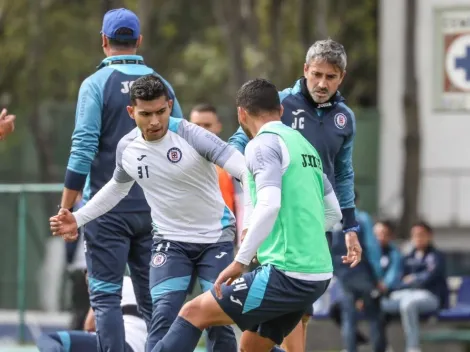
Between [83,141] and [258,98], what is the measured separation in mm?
1626

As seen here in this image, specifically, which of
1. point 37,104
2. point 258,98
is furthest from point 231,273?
point 37,104

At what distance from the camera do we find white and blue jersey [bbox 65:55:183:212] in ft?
32.7

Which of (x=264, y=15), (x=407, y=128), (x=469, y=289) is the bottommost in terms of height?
(x=469, y=289)

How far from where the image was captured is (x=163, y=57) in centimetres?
→ 3641

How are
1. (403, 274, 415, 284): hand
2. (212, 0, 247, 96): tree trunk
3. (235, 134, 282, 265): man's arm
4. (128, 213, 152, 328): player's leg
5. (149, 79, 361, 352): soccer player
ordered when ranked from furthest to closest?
(212, 0, 247, 96): tree trunk < (403, 274, 415, 284): hand < (128, 213, 152, 328): player's leg < (149, 79, 361, 352): soccer player < (235, 134, 282, 265): man's arm

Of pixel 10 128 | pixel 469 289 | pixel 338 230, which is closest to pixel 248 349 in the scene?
pixel 10 128

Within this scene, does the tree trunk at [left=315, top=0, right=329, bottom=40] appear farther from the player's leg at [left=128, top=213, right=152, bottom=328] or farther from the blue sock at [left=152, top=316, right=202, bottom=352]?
the blue sock at [left=152, top=316, right=202, bottom=352]

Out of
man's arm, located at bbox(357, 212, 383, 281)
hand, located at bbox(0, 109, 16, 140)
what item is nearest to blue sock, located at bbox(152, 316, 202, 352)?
hand, located at bbox(0, 109, 16, 140)

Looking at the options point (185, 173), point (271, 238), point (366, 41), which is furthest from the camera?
point (366, 41)

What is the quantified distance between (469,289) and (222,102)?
20.5 m

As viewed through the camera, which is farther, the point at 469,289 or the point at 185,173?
the point at 469,289

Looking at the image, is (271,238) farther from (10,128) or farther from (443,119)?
(443,119)

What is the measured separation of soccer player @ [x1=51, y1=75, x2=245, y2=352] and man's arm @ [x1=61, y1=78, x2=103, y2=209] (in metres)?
0.37

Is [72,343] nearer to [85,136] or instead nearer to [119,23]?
[85,136]
